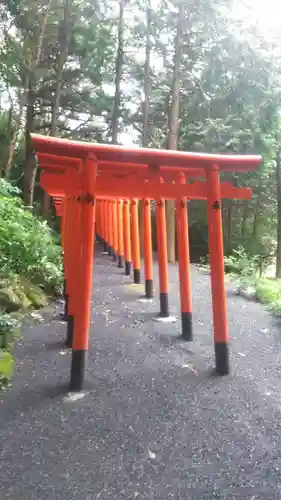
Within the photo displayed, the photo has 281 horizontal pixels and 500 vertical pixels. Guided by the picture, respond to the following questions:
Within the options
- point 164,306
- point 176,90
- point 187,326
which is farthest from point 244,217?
point 187,326

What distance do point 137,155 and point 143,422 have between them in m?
1.90

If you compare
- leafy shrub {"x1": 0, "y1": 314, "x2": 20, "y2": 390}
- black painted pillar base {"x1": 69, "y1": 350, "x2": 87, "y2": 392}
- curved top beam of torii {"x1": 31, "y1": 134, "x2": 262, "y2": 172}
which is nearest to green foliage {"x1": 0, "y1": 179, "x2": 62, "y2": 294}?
leafy shrub {"x1": 0, "y1": 314, "x2": 20, "y2": 390}

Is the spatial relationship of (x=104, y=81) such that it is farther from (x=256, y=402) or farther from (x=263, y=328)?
(x=256, y=402)

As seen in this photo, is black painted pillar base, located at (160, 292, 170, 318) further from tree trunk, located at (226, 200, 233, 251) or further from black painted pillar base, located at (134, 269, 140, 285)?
tree trunk, located at (226, 200, 233, 251)

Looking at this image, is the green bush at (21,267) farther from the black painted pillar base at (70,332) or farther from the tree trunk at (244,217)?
the tree trunk at (244,217)

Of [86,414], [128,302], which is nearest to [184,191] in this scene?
[86,414]

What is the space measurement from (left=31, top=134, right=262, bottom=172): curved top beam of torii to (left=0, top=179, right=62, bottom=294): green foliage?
110 inches

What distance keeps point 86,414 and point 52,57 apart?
1446 cm

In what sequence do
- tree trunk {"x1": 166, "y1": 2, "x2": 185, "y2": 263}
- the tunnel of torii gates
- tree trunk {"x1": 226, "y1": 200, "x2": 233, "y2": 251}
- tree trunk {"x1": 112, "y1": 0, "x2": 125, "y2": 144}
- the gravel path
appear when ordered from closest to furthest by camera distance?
the gravel path
the tunnel of torii gates
tree trunk {"x1": 166, "y1": 2, "x2": 185, "y2": 263}
tree trunk {"x1": 112, "y1": 0, "x2": 125, "y2": 144}
tree trunk {"x1": 226, "y1": 200, "x2": 233, "y2": 251}

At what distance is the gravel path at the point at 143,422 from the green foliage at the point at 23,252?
1.38m

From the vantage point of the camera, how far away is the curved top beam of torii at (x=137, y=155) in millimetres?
3016

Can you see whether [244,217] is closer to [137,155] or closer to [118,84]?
[118,84]

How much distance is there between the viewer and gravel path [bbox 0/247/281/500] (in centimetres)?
216

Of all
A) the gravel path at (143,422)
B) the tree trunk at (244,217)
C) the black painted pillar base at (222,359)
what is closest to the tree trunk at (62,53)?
the tree trunk at (244,217)
